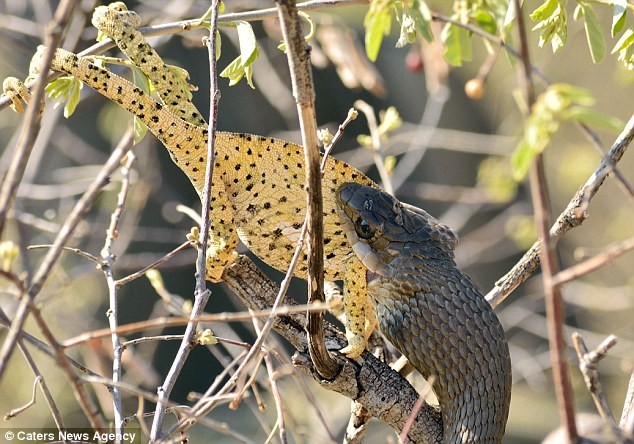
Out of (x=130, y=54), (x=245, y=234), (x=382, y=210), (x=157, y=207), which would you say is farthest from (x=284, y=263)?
(x=157, y=207)

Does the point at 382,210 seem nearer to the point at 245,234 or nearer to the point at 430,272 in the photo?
the point at 430,272

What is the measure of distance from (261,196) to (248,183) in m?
0.08

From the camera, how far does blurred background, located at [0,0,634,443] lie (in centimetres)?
756

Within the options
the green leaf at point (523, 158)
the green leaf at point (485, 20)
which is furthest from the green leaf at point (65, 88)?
the green leaf at point (523, 158)

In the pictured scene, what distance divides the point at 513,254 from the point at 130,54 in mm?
7153

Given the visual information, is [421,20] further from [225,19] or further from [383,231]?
[383,231]

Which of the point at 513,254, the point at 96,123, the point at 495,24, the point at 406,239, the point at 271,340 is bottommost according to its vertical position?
the point at 271,340

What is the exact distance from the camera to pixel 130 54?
3346 mm

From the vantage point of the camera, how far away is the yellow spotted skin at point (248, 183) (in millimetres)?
3273

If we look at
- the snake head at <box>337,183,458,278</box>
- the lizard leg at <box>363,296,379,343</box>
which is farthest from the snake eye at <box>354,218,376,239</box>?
the lizard leg at <box>363,296,379,343</box>

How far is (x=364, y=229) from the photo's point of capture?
322 cm

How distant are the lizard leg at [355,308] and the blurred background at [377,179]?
3504 mm

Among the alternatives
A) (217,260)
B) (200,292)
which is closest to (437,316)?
(217,260)

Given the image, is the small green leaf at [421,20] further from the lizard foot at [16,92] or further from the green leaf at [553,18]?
the lizard foot at [16,92]
